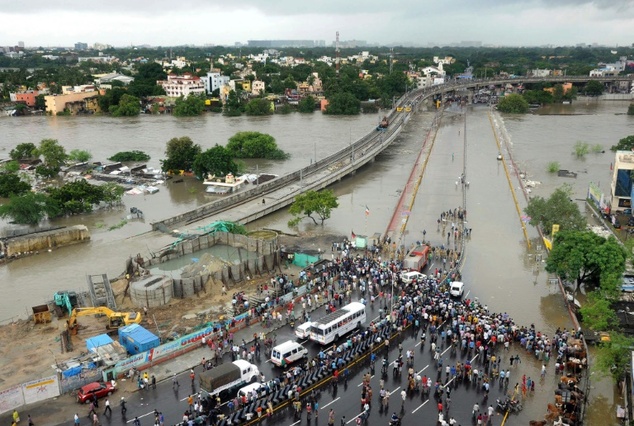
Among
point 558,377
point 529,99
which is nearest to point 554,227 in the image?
point 558,377

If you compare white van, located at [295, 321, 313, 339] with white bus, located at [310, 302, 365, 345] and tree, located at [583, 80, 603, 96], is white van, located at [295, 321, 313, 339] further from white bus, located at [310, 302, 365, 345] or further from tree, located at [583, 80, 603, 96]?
tree, located at [583, 80, 603, 96]

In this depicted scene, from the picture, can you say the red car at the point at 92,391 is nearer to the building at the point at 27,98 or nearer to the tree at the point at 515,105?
the tree at the point at 515,105

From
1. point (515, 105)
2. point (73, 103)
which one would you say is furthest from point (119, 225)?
point (515, 105)

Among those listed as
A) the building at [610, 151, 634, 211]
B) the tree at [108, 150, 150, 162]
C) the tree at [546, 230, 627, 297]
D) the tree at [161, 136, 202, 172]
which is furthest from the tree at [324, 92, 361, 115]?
the tree at [546, 230, 627, 297]

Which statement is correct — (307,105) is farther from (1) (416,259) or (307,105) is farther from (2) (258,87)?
(1) (416,259)

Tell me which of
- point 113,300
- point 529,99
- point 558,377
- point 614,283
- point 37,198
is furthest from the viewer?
point 529,99

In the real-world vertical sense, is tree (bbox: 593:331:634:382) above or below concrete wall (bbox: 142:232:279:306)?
above

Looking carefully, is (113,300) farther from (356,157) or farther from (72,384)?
(356,157)
